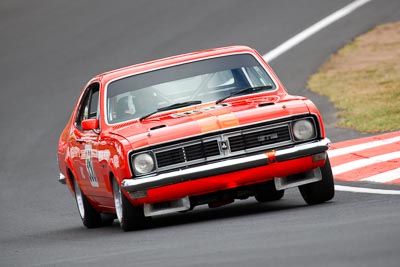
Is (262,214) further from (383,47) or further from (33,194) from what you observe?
(383,47)

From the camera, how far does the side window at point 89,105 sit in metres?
12.2

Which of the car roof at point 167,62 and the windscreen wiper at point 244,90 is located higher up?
the car roof at point 167,62

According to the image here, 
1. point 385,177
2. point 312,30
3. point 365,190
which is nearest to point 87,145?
point 365,190

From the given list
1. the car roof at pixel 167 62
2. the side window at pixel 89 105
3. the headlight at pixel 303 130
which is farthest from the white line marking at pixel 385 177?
the side window at pixel 89 105

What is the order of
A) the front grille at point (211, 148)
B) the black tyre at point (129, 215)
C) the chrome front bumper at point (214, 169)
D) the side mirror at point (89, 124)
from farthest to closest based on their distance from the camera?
the side mirror at point (89, 124)
the black tyre at point (129, 215)
the front grille at point (211, 148)
the chrome front bumper at point (214, 169)

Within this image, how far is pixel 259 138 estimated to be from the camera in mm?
10156

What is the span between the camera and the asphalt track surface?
25.8ft

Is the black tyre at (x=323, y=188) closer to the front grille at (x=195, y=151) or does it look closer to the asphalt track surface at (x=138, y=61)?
the asphalt track surface at (x=138, y=61)

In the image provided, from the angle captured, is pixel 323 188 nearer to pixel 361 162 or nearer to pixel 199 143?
pixel 199 143

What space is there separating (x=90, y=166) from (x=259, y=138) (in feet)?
6.73

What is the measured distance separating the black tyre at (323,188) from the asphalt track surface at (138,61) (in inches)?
3.8

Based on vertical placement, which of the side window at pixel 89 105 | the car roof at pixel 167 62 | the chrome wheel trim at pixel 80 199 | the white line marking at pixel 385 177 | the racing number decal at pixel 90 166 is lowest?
the white line marking at pixel 385 177

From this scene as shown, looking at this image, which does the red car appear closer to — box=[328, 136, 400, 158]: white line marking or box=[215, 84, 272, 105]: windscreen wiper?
box=[215, 84, 272, 105]: windscreen wiper

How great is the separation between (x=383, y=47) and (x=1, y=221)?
12616 millimetres
